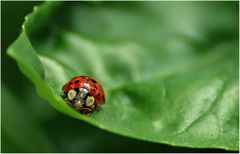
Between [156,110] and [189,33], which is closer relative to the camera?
[156,110]

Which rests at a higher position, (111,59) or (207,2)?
(207,2)

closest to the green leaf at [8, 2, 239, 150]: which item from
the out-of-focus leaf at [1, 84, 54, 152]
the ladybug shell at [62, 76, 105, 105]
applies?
the ladybug shell at [62, 76, 105, 105]

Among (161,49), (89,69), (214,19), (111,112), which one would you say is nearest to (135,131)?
(111,112)

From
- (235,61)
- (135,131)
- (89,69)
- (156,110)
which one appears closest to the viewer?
(135,131)

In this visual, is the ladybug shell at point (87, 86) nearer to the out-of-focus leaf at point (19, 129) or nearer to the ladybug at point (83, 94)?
the ladybug at point (83, 94)

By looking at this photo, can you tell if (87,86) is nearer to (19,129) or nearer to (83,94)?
(83,94)

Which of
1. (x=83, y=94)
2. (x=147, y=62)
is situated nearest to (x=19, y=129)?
(x=83, y=94)

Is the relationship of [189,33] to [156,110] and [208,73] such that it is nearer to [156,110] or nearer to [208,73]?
[208,73]

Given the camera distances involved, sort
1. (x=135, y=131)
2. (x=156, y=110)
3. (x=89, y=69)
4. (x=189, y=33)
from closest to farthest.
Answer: (x=135, y=131), (x=156, y=110), (x=89, y=69), (x=189, y=33)
